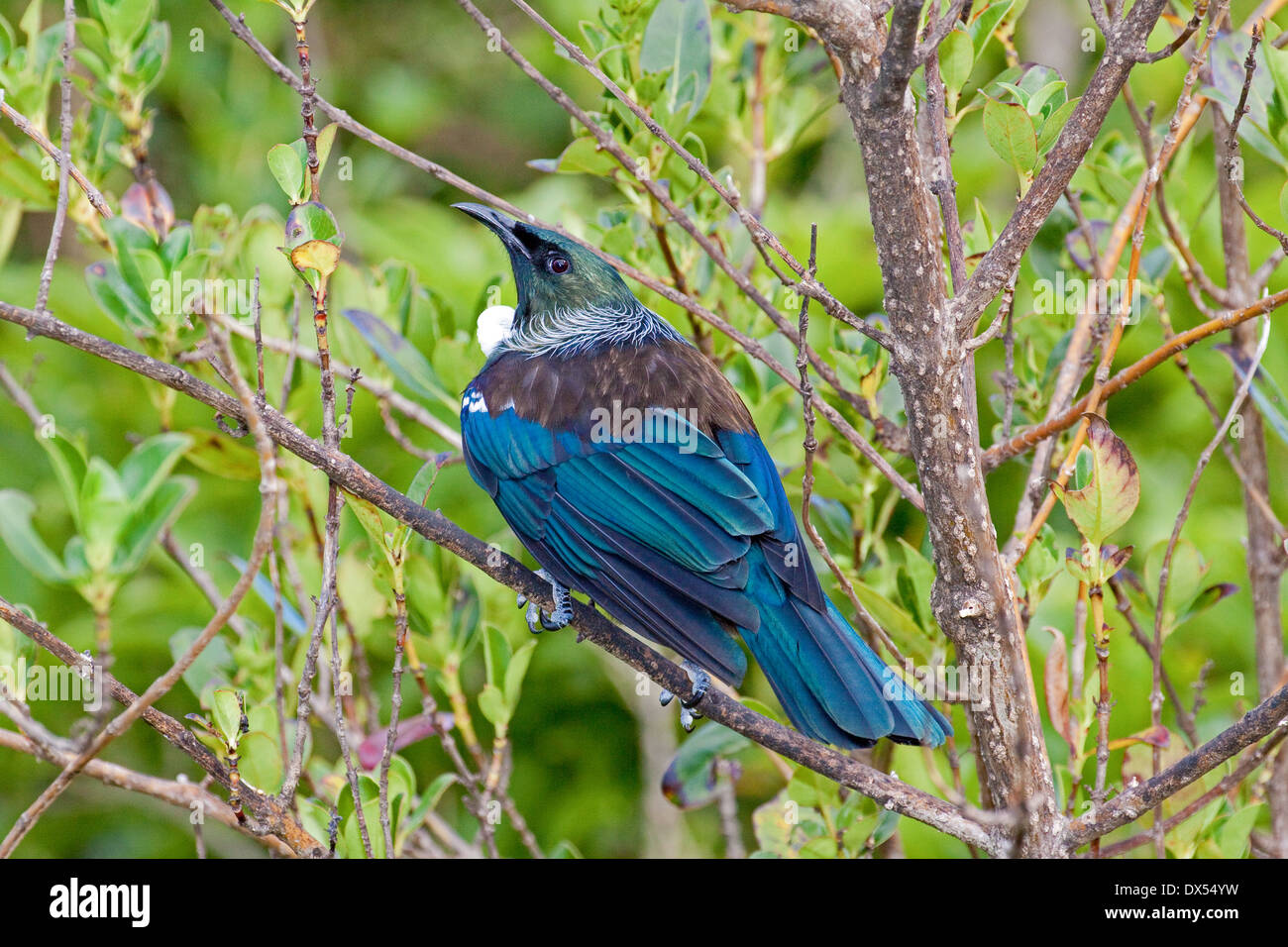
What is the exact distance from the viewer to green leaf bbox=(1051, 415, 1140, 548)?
7.05ft

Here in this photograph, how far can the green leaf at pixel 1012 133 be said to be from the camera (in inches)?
87.7

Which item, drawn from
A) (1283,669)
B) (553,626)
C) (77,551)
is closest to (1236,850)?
(1283,669)

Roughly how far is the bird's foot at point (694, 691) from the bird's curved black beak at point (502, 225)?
57.0 inches

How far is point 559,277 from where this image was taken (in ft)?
11.8

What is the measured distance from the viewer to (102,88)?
10.4 feet

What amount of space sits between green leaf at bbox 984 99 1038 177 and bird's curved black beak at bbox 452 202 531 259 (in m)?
1.57

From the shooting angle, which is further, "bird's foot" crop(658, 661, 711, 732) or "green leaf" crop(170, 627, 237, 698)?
"green leaf" crop(170, 627, 237, 698)

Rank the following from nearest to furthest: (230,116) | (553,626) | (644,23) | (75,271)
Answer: (553,626)
(644,23)
(75,271)
(230,116)

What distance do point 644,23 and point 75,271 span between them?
3.07 m

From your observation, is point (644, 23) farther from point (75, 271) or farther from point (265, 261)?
point (75, 271)

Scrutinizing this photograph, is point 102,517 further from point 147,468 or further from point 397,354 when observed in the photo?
point 397,354

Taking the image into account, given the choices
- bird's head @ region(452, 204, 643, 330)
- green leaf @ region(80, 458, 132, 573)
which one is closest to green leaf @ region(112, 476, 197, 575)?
green leaf @ region(80, 458, 132, 573)

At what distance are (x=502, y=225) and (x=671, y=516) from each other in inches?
46.4

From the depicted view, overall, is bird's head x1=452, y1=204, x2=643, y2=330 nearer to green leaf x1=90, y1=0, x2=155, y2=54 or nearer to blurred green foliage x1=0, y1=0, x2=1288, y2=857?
blurred green foliage x1=0, y1=0, x2=1288, y2=857
